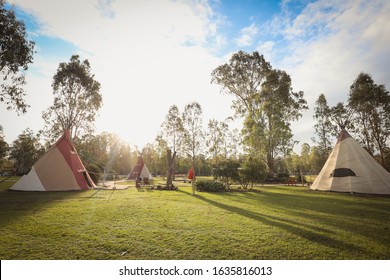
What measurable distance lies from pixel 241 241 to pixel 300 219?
3.84 meters

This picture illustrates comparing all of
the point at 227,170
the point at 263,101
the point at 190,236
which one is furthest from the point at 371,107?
the point at 190,236

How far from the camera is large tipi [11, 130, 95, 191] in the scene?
Answer: 53.4 ft

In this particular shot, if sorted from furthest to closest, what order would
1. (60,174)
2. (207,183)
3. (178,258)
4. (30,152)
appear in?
(30,152) < (207,183) < (60,174) < (178,258)

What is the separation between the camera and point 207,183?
1911cm

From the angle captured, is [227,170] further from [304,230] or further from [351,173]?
[304,230]

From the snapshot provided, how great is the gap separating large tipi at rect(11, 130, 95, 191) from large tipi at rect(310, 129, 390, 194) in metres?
22.7

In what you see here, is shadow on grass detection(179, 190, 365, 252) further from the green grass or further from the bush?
the bush

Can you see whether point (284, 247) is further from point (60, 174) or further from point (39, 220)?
point (60, 174)

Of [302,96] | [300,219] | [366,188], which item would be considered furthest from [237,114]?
[300,219]

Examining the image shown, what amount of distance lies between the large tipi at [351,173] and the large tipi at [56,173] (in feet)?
74.3

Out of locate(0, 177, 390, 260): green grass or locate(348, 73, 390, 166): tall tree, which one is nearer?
locate(0, 177, 390, 260): green grass

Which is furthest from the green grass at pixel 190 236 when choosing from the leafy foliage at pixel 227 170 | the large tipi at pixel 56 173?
the leafy foliage at pixel 227 170

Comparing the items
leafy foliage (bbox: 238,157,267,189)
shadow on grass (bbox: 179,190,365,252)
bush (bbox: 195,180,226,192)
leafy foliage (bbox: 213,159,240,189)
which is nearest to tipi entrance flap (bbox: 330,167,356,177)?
leafy foliage (bbox: 238,157,267,189)

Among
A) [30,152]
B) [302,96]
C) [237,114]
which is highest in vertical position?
[302,96]
